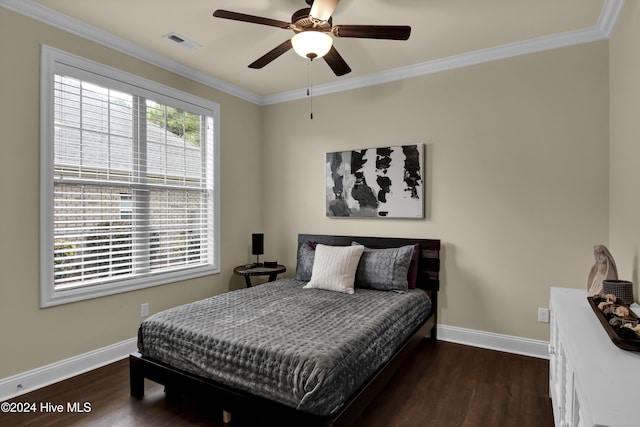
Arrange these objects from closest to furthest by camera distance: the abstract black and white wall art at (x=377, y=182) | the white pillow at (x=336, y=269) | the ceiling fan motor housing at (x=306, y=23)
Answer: the ceiling fan motor housing at (x=306, y=23)
the white pillow at (x=336, y=269)
the abstract black and white wall art at (x=377, y=182)

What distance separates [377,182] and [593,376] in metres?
2.81

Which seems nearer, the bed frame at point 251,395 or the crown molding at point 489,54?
the bed frame at point 251,395

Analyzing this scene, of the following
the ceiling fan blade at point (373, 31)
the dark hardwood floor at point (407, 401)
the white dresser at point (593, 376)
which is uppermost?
the ceiling fan blade at point (373, 31)

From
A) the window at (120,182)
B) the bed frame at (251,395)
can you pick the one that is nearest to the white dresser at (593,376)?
the bed frame at (251,395)

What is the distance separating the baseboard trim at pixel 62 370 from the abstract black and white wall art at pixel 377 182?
7.91 feet

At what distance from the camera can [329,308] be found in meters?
2.72

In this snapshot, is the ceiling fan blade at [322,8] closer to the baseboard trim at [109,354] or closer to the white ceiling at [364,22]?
the white ceiling at [364,22]

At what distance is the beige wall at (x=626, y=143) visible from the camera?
6.97 feet

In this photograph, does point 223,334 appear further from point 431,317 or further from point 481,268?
point 481,268

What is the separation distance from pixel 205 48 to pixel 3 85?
4.85 feet

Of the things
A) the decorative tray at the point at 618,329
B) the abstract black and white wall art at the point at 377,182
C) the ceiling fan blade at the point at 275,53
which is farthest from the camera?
the abstract black and white wall art at the point at 377,182

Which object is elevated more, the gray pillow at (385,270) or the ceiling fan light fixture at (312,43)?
the ceiling fan light fixture at (312,43)

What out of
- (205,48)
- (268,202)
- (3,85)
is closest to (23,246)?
(3,85)

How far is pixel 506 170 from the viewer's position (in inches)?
128
